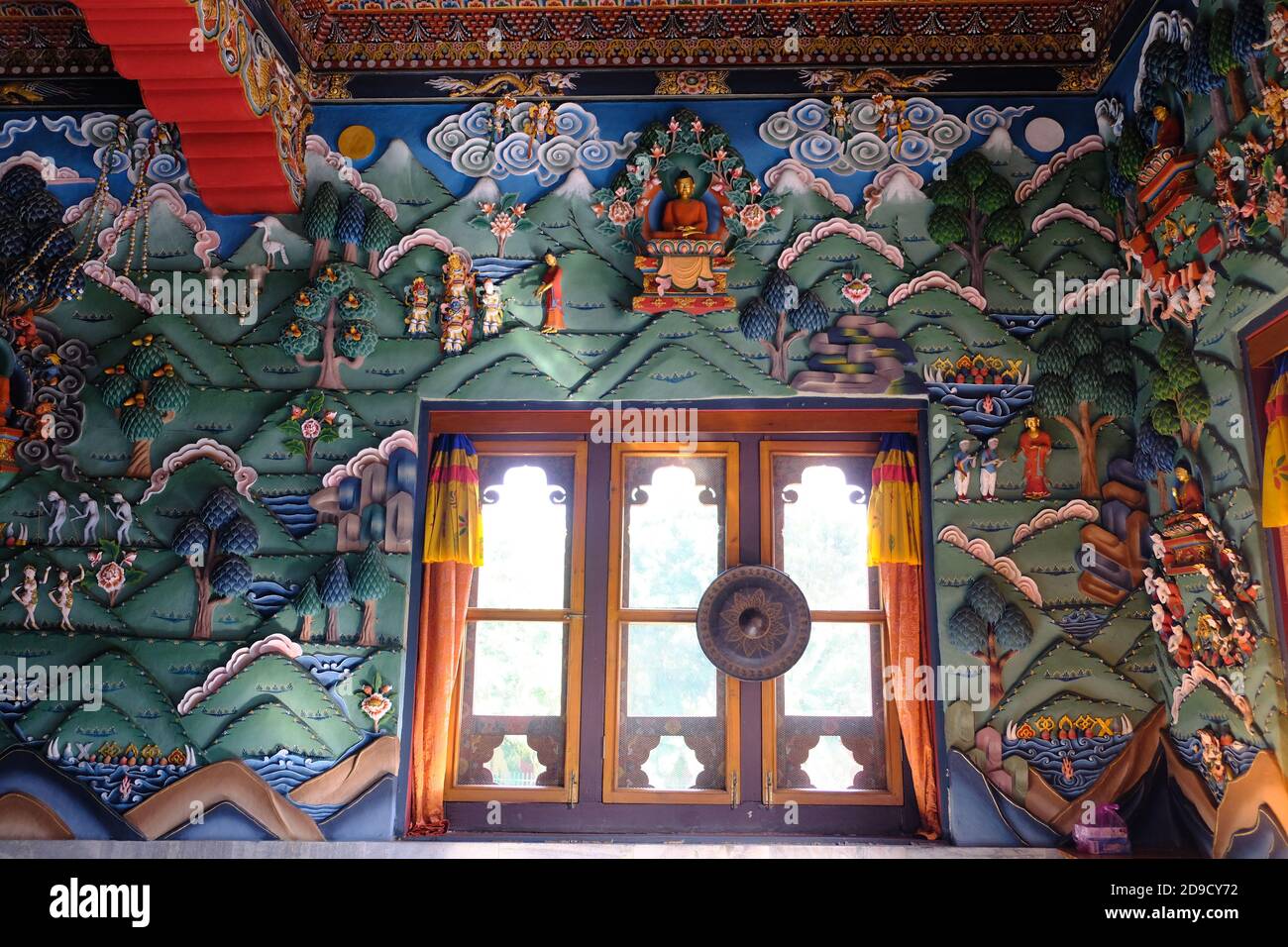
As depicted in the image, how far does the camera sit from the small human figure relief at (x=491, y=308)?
16.6 feet

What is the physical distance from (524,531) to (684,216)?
174 cm

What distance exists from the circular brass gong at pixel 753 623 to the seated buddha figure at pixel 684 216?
1639 mm

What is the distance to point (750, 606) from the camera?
16.0 ft

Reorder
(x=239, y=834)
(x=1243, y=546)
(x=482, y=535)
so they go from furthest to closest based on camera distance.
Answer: (x=482, y=535)
(x=239, y=834)
(x=1243, y=546)

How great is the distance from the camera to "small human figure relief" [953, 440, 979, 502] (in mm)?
4852

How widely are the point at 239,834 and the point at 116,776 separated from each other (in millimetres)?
625

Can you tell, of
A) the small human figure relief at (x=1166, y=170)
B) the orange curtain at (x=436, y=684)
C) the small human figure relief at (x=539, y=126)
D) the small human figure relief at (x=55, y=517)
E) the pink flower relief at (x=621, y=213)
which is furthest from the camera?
the small human figure relief at (x=539, y=126)

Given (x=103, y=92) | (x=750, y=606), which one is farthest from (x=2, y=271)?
(x=750, y=606)

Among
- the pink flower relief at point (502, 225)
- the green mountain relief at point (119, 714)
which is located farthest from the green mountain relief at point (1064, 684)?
the green mountain relief at point (119, 714)

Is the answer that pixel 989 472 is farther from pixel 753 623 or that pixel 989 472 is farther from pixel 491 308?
pixel 491 308

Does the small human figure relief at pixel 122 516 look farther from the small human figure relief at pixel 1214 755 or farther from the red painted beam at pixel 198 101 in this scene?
the small human figure relief at pixel 1214 755

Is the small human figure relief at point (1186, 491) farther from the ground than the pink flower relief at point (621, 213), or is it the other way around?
the pink flower relief at point (621, 213)

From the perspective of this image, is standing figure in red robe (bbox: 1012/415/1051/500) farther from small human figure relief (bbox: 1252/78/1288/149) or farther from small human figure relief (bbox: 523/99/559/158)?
small human figure relief (bbox: 523/99/559/158)

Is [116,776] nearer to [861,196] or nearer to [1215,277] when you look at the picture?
[861,196]
